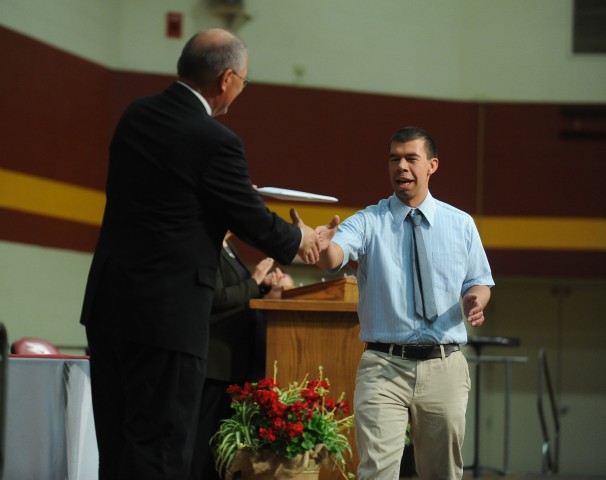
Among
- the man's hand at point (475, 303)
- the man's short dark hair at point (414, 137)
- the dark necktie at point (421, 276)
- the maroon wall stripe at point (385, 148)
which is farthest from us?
the maroon wall stripe at point (385, 148)

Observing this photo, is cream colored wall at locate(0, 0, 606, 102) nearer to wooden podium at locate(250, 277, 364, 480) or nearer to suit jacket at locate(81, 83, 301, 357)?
wooden podium at locate(250, 277, 364, 480)

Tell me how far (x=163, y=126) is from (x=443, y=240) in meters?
1.49

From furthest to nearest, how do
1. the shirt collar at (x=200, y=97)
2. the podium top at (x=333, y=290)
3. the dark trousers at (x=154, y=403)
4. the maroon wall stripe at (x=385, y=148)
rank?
the maroon wall stripe at (x=385, y=148) → the podium top at (x=333, y=290) → the shirt collar at (x=200, y=97) → the dark trousers at (x=154, y=403)

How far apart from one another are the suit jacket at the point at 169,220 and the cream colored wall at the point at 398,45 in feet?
21.7

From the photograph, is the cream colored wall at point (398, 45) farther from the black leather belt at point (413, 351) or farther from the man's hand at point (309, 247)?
the man's hand at point (309, 247)

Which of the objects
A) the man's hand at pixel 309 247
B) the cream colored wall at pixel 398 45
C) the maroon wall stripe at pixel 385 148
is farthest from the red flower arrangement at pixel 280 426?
Answer: the cream colored wall at pixel 398 45

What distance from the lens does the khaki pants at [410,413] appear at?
362cm

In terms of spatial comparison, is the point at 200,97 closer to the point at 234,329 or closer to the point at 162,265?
the point at 162,265

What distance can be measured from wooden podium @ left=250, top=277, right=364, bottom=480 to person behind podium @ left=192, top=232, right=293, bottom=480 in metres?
0.13

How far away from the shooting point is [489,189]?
10.0 metres

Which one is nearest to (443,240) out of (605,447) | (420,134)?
(420,134)

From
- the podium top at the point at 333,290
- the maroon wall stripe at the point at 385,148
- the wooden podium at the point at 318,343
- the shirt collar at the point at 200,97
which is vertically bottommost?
the wooden podium at the point at 318,343

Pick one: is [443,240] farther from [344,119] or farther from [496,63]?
[496,63]

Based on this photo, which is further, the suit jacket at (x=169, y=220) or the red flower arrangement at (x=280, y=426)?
the red flower arrangement at (x=280, y=426)
